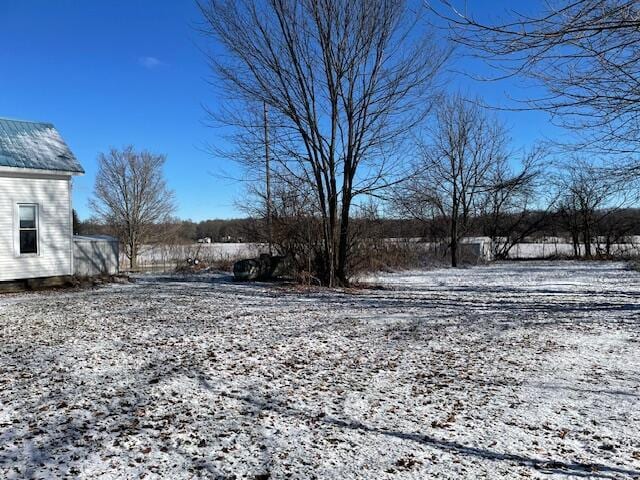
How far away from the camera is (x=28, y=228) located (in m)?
13.4

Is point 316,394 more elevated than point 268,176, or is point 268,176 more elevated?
point 268,176

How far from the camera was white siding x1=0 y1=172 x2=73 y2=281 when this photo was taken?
42.3 ft

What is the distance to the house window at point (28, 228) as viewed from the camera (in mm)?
13266

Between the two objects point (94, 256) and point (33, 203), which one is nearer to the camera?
point (33, 203)

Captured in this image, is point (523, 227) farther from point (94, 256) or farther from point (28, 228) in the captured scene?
point (28, 228)

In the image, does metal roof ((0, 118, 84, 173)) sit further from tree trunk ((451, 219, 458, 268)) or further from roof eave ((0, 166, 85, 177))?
tree trunk ((451, 219, 458, 268))

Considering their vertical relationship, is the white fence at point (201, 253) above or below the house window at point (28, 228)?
below

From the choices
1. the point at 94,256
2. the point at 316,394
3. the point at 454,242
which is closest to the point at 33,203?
the point at 94,256

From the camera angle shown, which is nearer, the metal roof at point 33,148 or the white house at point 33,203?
the white house at point 33,203

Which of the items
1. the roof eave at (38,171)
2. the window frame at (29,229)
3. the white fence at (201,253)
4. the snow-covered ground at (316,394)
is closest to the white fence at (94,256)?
the window frame at (29,229)

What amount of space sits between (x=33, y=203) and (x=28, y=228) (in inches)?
28.2

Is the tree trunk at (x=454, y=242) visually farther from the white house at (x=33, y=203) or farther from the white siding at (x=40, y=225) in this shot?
the white siding at (x=40, y=225)

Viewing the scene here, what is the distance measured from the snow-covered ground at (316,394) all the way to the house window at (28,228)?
16.3ft

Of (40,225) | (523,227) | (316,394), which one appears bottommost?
(316,394)
